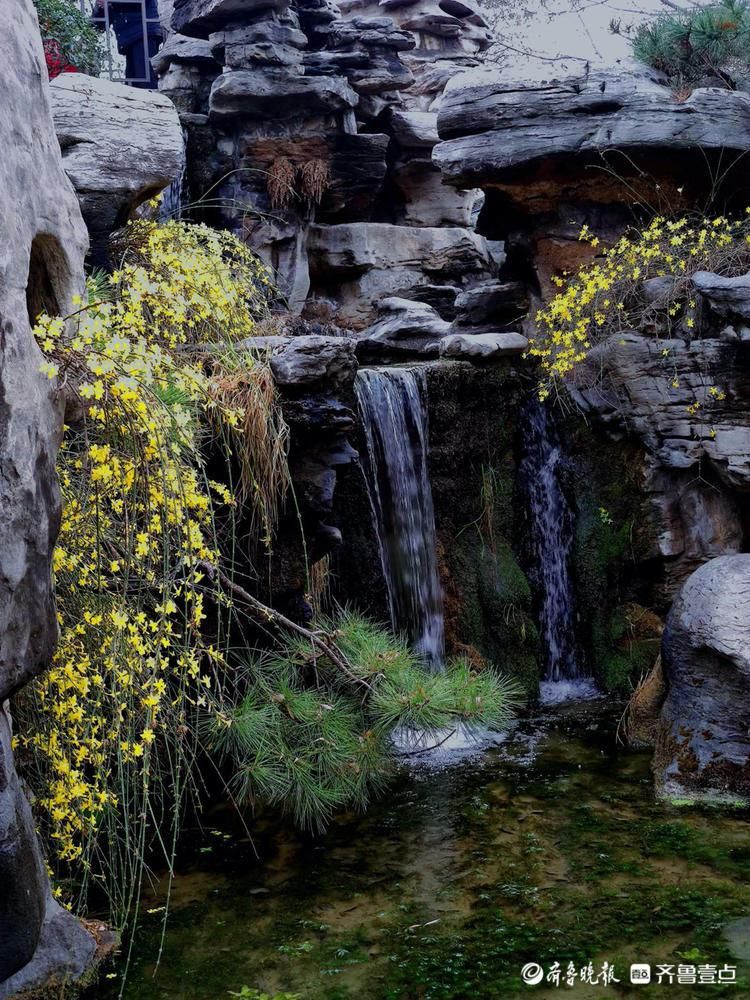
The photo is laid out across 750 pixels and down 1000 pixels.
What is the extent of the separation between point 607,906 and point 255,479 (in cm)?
238

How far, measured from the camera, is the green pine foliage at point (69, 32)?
10.6 metres

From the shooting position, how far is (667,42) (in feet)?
26.8

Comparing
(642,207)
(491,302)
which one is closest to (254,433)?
(491,302)

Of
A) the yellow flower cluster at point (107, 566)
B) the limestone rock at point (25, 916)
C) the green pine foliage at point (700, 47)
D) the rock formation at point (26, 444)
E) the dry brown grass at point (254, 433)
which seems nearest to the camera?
the rock formation at point (26, 444)

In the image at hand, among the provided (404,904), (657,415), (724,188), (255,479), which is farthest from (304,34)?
(404,904)

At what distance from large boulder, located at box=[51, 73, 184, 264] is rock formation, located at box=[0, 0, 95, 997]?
2.44 metres

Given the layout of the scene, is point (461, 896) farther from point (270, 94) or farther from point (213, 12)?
point (213, 12)

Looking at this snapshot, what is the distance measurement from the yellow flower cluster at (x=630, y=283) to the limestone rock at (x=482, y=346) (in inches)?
5.2

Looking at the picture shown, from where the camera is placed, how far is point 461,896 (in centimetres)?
426

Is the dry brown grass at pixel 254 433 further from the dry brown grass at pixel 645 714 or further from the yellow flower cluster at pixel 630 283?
the yellow flower cluster at pixel 630 283

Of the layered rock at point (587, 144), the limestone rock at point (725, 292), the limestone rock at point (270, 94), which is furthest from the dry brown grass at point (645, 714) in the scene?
the limestone rock at point (270, 94)

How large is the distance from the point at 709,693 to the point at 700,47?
5.36 meters

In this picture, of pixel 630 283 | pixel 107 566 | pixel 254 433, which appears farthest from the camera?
pixel 630 283

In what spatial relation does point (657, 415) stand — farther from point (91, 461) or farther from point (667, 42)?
point (91, 461)
